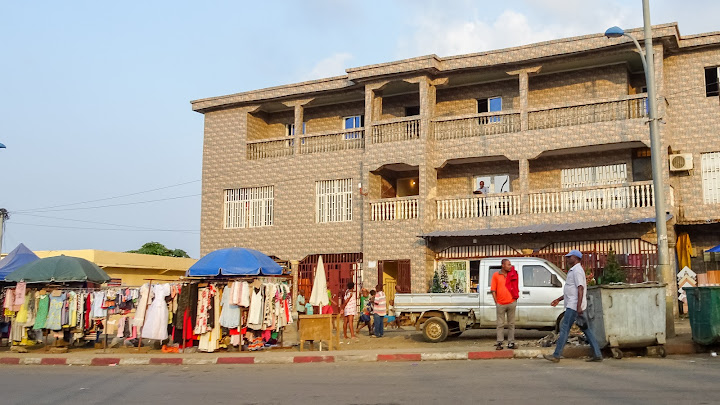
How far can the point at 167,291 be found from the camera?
15.7m

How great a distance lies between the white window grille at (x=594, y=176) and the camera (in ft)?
73.8

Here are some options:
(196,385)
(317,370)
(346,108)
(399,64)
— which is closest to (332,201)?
(346,108)

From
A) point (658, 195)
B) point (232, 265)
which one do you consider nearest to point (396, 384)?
point (232, 265)

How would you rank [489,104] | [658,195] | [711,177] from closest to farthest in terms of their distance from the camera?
[658,195], [711,177], [489,104]

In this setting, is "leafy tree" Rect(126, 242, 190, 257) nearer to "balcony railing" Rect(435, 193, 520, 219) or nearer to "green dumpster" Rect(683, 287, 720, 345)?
"balcony railing" Rect(435, 193, 520, 219)

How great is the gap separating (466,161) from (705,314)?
535 inches

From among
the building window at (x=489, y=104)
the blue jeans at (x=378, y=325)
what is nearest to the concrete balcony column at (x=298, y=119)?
the building window at (x=489, y=104)

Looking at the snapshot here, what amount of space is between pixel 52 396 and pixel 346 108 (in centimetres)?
1944

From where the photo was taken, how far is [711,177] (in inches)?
848

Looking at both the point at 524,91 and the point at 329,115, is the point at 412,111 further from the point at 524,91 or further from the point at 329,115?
the point at 524,91

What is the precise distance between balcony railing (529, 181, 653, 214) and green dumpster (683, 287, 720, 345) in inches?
376

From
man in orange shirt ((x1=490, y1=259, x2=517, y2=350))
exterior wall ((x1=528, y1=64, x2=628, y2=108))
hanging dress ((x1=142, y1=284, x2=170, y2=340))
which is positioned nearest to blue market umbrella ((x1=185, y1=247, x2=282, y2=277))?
hanging dress ((x1=142, y1=284, x2=170, y2=340))

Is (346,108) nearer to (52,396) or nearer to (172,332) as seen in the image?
(172,332)

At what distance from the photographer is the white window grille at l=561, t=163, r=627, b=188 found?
73.8 ft
